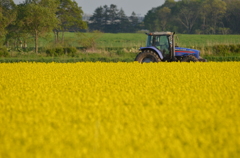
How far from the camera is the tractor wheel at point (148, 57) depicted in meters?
19.5

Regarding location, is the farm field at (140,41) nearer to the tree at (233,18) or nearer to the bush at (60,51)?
the bush at (60,51)

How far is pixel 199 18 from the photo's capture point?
302ft

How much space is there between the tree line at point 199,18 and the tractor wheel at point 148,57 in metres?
67.5

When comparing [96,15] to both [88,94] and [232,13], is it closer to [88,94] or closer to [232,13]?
[232,13]

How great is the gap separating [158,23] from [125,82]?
8358 cm

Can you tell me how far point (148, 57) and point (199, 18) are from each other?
7518cm

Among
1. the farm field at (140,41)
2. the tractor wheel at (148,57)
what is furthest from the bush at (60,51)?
the tractor wheel at (148,57)

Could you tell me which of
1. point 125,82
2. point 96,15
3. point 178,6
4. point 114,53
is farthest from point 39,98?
point 96,15

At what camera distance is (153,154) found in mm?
4820

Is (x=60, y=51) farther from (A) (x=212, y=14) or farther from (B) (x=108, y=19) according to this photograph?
(B) (x=108, y=19)

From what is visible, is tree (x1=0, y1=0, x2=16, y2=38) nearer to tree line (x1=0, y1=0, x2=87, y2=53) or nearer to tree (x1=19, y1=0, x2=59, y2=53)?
tree line (x1=0, y1=0, x2=87, y2=53)

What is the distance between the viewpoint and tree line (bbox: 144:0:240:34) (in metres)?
87.3

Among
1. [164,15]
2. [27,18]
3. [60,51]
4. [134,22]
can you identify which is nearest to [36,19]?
[27,18]

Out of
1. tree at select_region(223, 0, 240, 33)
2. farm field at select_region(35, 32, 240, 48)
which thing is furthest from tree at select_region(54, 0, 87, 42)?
tree at select_region(223, 0, 240, 33)
